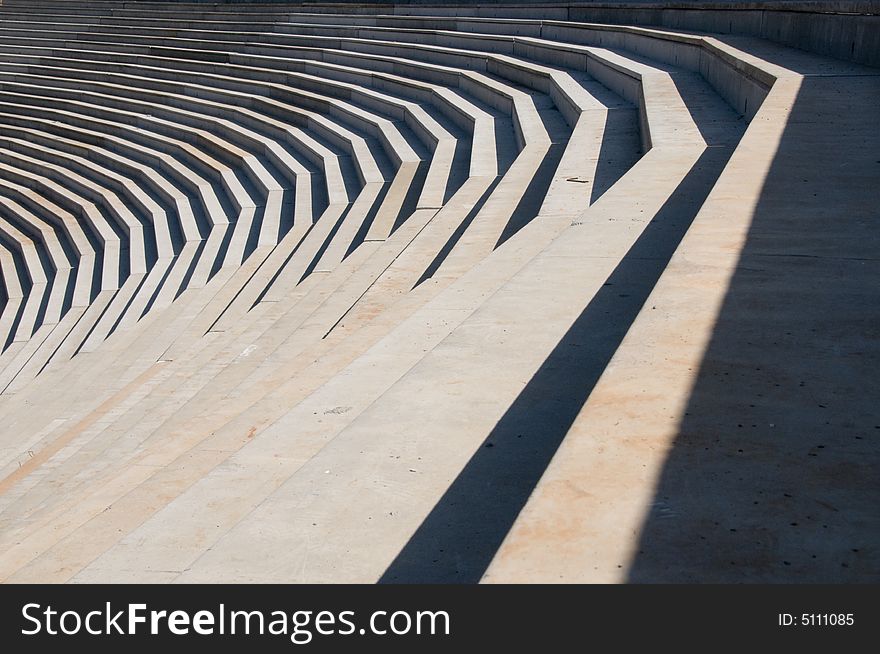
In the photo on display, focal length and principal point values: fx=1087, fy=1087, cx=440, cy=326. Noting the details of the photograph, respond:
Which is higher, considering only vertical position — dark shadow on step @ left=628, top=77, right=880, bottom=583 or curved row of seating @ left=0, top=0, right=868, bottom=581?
dark shadow on step @ left=628, top=77, right=880, bottom=583

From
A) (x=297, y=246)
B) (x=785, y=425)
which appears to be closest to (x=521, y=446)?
(x=785, y=425)

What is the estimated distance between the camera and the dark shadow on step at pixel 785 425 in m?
2.35

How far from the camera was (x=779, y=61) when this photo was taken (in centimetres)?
979

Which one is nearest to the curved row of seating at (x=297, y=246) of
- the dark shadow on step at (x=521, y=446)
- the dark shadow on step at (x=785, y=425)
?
the dark shadow on step at (x=521, y=446)

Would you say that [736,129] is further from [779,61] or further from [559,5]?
[559,5]

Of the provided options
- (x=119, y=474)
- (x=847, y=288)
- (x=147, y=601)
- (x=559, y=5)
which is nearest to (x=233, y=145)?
(x=559, y=5)

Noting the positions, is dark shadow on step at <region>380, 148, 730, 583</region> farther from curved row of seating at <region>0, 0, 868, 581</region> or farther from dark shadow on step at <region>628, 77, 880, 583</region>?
dark shadow on step at <region>628, 77, 880, 583</region>

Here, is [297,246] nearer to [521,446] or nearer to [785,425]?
[521,446]

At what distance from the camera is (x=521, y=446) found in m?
3.58

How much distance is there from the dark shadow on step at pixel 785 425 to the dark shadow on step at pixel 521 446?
53 centimetres

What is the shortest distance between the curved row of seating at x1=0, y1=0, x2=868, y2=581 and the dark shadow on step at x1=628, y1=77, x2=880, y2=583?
0.81 metres

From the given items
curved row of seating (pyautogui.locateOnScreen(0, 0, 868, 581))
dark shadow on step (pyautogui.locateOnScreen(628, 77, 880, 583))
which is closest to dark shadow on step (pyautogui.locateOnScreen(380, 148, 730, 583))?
curved row of seating (pyautogui.locateOnScreen(0, 0, 868, 581))

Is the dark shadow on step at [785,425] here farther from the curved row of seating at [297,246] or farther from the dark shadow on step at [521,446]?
the curved row of seating at [297,246]

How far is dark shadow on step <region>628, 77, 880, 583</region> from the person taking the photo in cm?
235
